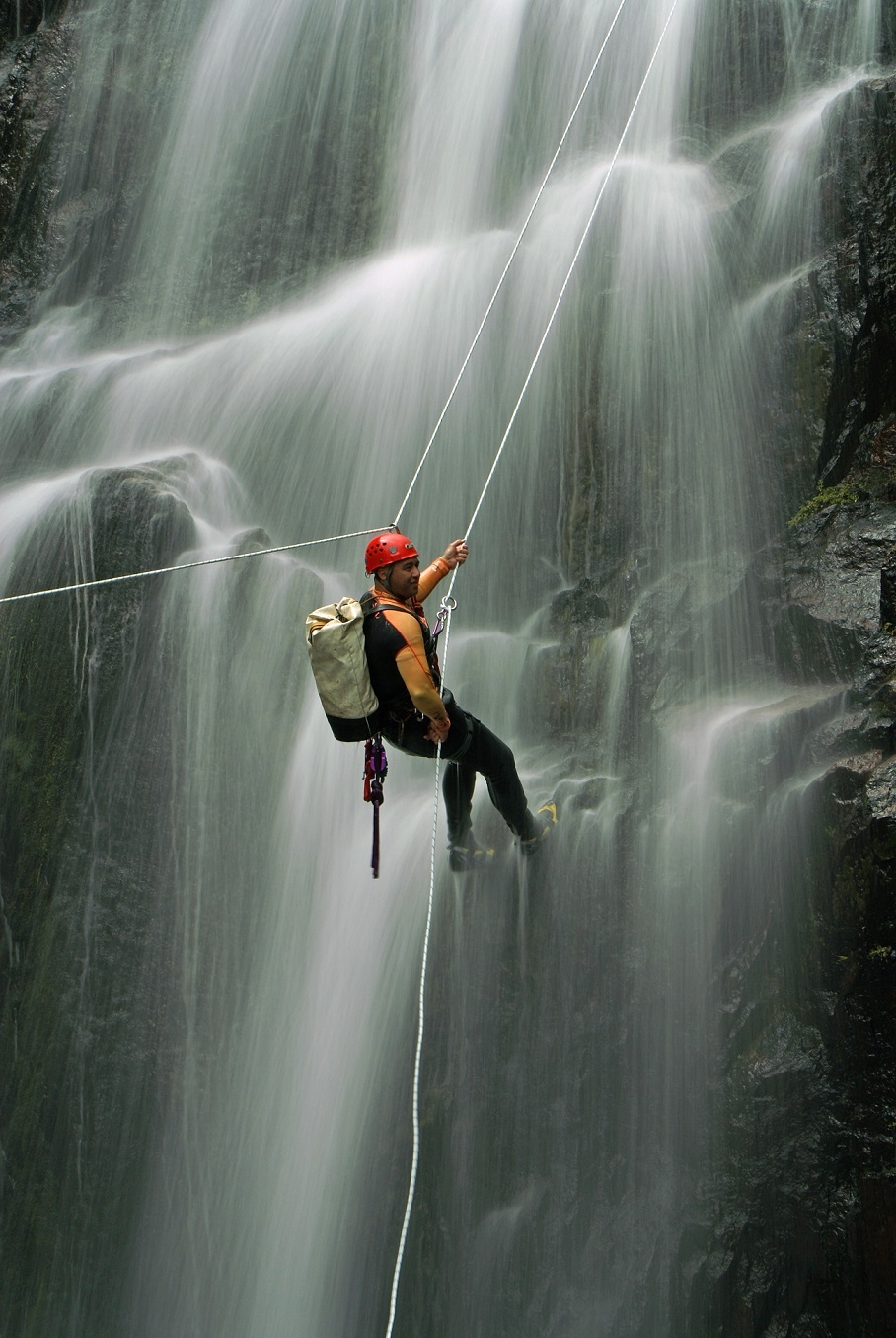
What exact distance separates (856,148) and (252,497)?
510 centimetres

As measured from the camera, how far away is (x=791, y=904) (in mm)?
5707

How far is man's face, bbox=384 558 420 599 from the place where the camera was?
223 inches

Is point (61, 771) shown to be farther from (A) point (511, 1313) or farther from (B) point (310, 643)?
(A) point (511, 1313)

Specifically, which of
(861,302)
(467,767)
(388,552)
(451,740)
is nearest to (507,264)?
(861,302)

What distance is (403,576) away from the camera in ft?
18.6

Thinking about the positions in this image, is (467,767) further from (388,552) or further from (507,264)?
(507,264)

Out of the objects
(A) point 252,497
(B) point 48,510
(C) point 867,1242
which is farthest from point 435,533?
(C) point 867,1242

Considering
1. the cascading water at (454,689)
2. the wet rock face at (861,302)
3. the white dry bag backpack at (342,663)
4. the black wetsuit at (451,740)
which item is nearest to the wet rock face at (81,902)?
the cascading water at (454,689)

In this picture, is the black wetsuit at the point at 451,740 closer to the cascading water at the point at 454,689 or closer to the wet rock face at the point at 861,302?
the cascading water at the point at 454,689

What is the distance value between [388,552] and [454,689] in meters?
2.36

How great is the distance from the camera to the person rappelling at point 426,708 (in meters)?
5.50

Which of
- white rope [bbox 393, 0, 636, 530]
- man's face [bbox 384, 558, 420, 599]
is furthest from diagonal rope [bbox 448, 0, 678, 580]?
man's face [bbox 384, 558, 420, 599]

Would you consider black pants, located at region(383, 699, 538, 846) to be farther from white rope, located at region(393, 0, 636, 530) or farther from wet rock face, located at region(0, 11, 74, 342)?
wet rock face, located at region(0, 11, 74, 342)

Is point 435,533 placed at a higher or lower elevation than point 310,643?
higher
